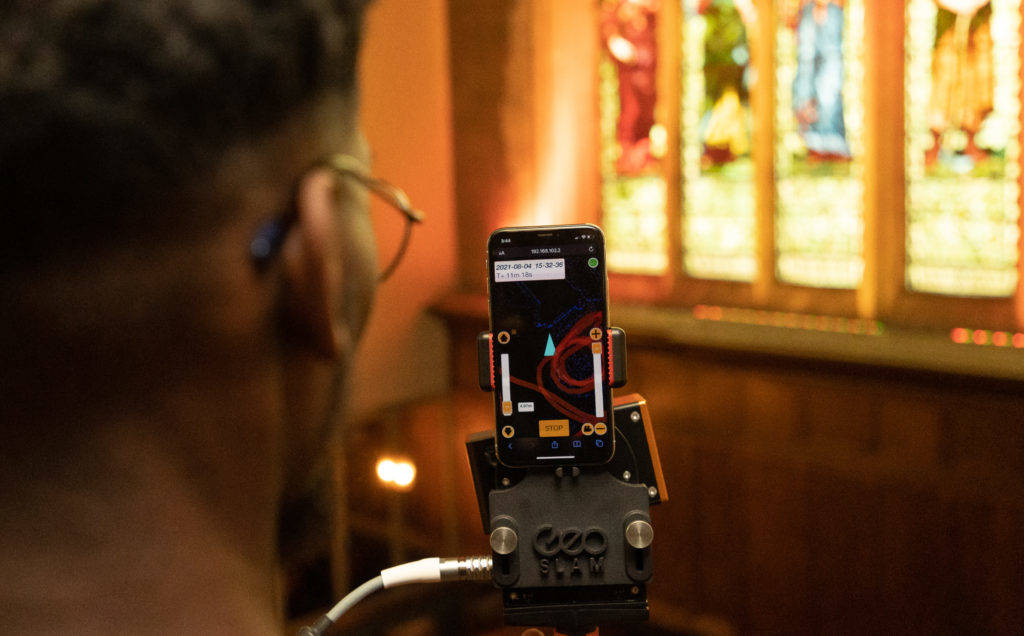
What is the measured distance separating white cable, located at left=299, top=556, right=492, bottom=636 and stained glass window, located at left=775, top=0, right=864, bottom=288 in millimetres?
3199

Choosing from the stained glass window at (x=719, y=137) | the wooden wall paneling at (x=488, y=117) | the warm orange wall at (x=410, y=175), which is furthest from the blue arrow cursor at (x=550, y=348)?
the wooden wall paneling at (x=488, y=117)

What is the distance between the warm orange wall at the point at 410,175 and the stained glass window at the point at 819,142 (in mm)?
1665

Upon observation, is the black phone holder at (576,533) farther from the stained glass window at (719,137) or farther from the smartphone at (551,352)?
the stained glass window at (719,137)

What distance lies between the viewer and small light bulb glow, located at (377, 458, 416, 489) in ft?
14.8

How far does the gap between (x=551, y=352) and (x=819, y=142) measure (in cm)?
328

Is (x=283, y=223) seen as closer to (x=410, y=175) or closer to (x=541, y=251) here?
(x=541, y=251)

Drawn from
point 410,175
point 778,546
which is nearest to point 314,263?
point 778,546

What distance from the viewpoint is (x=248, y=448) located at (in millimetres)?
567

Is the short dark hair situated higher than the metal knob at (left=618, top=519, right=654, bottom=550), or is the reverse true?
the short dark hair

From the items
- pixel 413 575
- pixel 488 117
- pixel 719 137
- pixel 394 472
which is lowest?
pixel 394 472

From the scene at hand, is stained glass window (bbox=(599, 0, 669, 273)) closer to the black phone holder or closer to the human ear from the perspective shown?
the black phone holder

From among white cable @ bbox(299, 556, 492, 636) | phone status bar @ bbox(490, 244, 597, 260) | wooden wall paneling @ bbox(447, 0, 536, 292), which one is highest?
wooden wall paneling @ bbox(447, 0, 536, 292)

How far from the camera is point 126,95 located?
0.48 m

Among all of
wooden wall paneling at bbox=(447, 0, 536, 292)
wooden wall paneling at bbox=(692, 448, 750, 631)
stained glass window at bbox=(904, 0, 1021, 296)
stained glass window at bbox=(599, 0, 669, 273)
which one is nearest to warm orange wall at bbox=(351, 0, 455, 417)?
wooden wall paneling at bbox=(447, 0, 536, 292)
